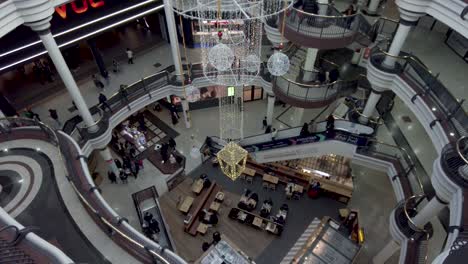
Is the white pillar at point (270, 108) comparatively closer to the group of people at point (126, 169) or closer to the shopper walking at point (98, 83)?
the group of people at point (126, 169)

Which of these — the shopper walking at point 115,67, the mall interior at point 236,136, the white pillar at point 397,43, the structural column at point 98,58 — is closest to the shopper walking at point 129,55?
the mall interior at point 236,136

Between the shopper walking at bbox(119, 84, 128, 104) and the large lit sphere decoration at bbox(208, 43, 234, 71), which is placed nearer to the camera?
the large lit sphere decoration at bbox(208, 43, 234, 71)

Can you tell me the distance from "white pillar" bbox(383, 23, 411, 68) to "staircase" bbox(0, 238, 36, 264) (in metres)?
11.2

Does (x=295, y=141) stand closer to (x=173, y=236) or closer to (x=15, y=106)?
(x=173, y=236)

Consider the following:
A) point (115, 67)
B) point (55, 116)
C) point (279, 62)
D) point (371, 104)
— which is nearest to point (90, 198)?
point (279, 62)

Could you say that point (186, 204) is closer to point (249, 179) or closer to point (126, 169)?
point (249, 179)

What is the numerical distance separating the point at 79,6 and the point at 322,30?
9370 millimetres

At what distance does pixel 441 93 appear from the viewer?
9.25 metres

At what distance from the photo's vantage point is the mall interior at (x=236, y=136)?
7.42m

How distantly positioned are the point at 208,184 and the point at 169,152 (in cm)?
300

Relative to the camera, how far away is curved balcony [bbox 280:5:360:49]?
33.2 feet

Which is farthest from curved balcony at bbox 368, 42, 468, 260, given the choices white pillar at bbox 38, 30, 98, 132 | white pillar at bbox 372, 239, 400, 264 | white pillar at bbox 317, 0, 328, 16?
white pillar at bbox 38, 30, 98, 132

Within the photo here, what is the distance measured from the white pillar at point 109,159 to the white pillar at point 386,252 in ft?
38.2

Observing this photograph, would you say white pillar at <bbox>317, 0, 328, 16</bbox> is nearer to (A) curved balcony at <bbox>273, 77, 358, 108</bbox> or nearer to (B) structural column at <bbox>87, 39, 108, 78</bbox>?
(A) curved balcony at <bbox>273, 77, 358, 108</bbox>
